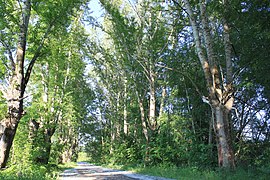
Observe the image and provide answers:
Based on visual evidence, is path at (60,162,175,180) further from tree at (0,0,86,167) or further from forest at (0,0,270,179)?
tree at (0,0,86,167)

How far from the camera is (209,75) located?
9.63 m

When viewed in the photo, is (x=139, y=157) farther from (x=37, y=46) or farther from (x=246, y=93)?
(x=37, y=46)

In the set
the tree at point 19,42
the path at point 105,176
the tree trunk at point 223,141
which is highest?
the tree at point 19,42

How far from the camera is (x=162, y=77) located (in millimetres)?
21578

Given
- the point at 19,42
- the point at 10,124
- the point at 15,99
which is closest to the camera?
the point at 10,124

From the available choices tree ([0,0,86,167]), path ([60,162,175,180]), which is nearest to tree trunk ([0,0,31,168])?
tree ([0,0,86,167])

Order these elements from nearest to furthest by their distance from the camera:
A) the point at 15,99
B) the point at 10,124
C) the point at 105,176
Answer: the point at 10,124 → the point at 15,99 → the point at 105,176

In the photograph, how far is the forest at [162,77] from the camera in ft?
29.1

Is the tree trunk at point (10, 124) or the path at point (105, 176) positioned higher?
the tree trunk at point (10, 124)

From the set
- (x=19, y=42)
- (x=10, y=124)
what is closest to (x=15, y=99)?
(x=10, y=124)

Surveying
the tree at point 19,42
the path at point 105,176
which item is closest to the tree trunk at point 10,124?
the tree at point 19,42

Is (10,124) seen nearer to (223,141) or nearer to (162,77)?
(223,141)

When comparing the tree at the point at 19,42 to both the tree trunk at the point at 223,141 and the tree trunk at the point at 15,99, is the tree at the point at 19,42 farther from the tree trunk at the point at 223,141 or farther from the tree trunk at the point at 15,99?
the tree trunk at the point at 223,141

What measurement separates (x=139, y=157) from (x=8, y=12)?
50.1ft
